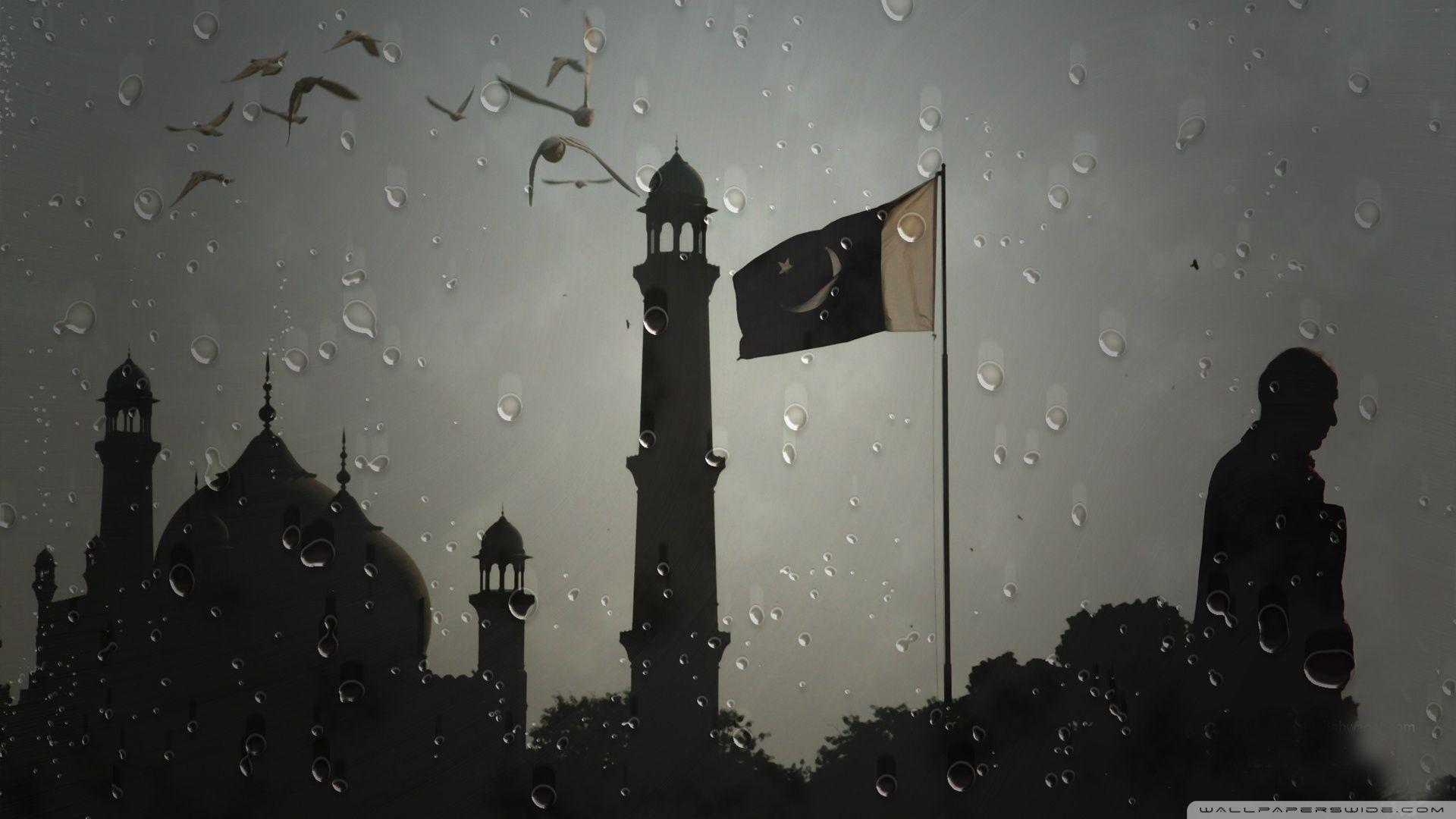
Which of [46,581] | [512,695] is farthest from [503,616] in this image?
[46,581]

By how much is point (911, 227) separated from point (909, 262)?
0.34 meters

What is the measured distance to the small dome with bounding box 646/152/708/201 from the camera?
59.9 feet

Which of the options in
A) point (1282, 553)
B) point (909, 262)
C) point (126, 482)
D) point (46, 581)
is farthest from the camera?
point (126, 482)

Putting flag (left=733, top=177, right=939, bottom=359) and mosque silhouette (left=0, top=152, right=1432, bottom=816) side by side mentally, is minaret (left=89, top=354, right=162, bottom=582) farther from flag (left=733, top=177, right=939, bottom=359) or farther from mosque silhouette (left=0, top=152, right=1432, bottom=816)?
flag (left=733, top=177, right=939, bottom=359)

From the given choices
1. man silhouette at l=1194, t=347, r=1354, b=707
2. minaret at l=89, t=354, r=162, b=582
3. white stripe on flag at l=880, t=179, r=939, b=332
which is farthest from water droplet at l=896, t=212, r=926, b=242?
minaret at l=89, t=354, r=162, b=582

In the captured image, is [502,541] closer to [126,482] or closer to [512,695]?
[512,695]

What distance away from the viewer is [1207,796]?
11.1 meters

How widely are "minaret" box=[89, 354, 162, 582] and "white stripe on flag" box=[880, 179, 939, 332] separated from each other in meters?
13.0

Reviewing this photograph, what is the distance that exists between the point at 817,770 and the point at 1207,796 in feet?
17.5

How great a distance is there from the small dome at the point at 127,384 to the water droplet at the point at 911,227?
43.1 ft

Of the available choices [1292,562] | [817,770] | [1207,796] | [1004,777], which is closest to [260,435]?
[817,770]

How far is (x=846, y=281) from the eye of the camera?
11.3m

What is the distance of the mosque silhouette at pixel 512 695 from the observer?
11.7 metres

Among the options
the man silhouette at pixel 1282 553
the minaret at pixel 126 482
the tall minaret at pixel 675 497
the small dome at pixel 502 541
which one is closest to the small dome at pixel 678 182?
the tall minaret at pixel 675 497
